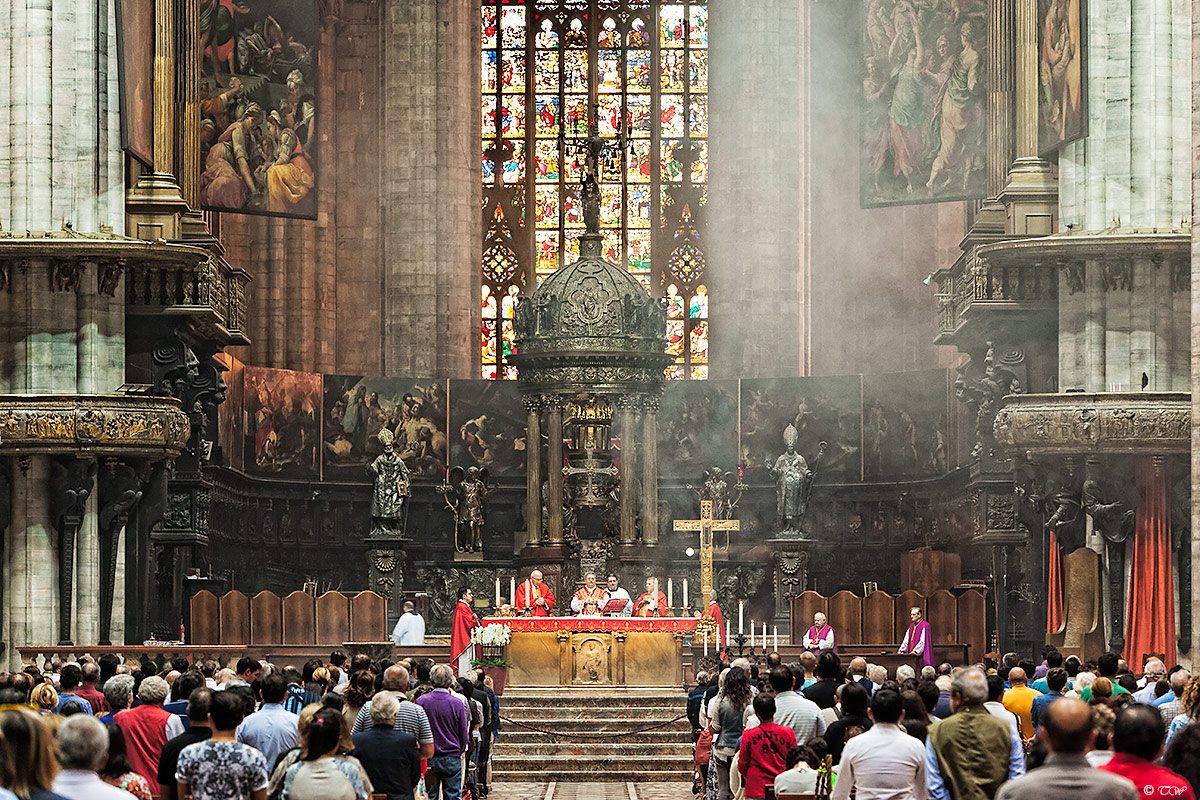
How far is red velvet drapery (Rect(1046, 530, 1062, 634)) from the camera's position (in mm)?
23797

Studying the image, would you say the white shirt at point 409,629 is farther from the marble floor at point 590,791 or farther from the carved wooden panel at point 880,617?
the carved wooden panel at point 880,617

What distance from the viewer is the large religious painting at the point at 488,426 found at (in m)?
34.9

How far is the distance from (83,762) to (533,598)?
689 inches

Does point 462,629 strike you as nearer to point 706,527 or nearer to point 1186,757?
point 706,527

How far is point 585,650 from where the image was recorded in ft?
79.0

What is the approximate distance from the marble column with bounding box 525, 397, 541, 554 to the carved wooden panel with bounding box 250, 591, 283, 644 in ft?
15.8

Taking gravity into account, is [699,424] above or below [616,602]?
above

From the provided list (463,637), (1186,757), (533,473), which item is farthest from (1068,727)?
(533,473)

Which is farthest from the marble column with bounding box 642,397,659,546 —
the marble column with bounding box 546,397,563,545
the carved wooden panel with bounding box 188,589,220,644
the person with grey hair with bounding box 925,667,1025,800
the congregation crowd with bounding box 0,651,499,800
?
the person with grey hair with bounding box 925,667,1025,800

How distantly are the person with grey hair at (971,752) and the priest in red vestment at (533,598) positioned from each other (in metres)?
15.2

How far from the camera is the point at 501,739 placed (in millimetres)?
22250

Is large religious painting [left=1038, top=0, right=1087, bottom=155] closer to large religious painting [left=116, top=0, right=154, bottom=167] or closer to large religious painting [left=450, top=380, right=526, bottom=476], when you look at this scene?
large religious painting [left=116, top=0, right=154, bottom=167]

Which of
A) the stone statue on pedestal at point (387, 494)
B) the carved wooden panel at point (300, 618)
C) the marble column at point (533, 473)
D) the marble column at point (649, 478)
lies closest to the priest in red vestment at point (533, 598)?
the carved wooden panel at point (300, 618)

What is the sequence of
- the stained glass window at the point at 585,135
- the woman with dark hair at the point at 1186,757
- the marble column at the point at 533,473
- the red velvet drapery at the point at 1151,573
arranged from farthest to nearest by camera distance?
the stained glass window at the point at 585,135
the marble column at the point at 533,473
the red velvet drapery at the point at 1151,573
the woman with dark hair at the point at 1186,757
